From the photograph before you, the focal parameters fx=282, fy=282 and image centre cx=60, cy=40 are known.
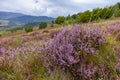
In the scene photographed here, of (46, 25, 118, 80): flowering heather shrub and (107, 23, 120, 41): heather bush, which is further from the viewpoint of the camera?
(107, 23, 120, 41): heather bush

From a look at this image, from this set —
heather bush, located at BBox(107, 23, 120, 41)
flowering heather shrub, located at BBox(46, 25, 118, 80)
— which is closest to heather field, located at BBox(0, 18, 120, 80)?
flowering heather shrub, located at BBox(46, 25, 118, 80)

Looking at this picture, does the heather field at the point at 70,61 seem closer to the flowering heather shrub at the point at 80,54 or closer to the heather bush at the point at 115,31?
the flowering heather shrub at the point at 80,54

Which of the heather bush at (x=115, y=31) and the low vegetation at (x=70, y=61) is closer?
the low vegetation at (x=70, y=61)

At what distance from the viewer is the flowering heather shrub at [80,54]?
4.54 metres

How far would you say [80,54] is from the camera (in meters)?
4.69

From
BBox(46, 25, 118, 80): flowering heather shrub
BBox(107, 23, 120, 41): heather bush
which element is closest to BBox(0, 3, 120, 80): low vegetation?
BBox(46, 25, 118, 80): flowering heather shrub

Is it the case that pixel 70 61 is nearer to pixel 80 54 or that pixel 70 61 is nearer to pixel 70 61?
pixel 70 61

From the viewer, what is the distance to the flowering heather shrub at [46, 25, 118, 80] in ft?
14.9

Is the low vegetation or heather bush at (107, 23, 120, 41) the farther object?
heather bush at (107, 23, 120, 41)

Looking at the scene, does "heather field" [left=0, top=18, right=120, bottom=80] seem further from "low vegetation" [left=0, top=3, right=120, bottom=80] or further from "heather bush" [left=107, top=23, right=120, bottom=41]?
"heather bush" [left=107, top=23, right=120, bottom=41]

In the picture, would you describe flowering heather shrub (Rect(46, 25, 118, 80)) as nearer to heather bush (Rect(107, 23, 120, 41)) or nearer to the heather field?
the heather field

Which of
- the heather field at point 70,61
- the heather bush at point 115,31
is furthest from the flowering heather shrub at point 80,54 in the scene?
the heather bush at point 115,31

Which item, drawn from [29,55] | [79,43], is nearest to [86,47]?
[79,43]

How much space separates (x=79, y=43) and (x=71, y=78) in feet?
2.14
